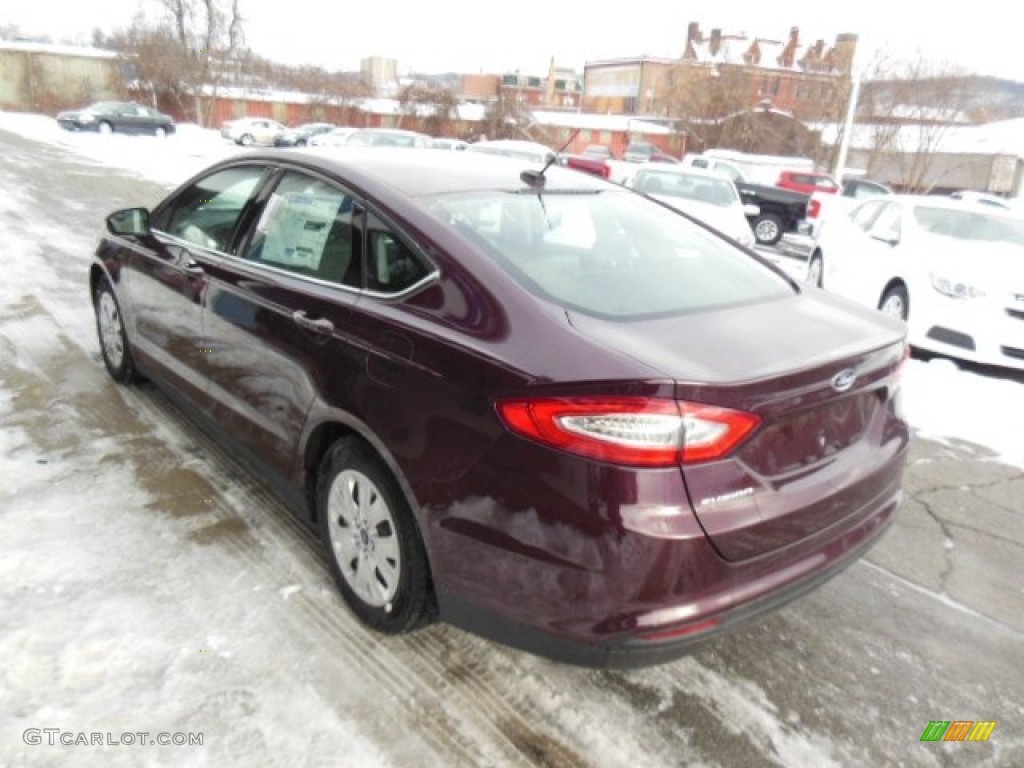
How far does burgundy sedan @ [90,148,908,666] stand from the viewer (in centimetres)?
203

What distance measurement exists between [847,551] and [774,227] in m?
16.1

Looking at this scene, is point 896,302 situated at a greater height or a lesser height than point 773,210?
greater

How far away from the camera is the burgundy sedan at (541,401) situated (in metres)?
2.03

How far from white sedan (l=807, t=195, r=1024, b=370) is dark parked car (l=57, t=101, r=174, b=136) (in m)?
34.0

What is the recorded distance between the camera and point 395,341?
2467 millimetres

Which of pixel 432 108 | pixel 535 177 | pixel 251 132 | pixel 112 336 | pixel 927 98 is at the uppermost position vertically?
pixel 927 98

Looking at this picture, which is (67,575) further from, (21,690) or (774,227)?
(774,227)

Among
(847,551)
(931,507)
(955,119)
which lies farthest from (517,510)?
(955,119)

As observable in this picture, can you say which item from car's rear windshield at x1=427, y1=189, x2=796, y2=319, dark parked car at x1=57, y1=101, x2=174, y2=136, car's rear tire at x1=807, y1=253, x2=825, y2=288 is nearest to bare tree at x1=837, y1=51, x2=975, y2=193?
car's rear tire at x1=807, y1=253, x2=825, y2=288

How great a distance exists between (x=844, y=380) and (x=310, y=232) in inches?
77.5

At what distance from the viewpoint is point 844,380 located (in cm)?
234

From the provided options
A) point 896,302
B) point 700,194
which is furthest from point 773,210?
point 896,302

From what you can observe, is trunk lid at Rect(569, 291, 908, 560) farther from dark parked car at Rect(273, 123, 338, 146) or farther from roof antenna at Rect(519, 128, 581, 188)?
dark parked car at Rect(273, 123, 338, 146)

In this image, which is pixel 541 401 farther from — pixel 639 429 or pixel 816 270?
pixel 816 270
